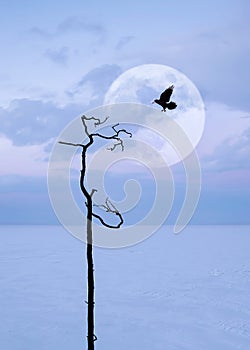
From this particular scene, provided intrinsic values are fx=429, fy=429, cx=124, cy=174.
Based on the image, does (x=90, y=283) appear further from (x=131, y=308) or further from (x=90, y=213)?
(x=131, y=308)

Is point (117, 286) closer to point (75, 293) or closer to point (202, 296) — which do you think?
point (75, 293)

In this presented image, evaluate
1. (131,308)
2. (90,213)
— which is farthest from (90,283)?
(131,308)

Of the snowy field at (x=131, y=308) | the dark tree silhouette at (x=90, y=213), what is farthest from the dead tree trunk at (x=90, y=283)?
the snowy field at (x=131, y=308)

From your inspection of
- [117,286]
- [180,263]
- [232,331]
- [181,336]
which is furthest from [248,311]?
[180,263]

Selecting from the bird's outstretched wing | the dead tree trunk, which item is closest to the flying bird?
the bird's outstretched wing

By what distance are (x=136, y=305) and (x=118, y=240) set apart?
11.2m

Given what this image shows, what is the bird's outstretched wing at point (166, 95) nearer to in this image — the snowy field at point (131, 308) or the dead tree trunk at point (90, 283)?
the dead tree trunk at point (90, 283)

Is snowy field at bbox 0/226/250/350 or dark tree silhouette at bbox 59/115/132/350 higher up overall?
dark tree silhouette at bbox 59/115/132/350

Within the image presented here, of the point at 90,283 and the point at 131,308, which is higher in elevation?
the point at 90,283

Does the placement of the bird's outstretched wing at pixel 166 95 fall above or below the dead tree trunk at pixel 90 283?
above

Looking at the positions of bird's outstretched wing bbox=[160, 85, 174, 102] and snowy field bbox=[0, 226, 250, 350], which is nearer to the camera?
bird's outstretched wing bbox=[160, 85, 174, 102]

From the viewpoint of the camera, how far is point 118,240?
1284mm

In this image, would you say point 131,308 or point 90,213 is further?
point 131,308

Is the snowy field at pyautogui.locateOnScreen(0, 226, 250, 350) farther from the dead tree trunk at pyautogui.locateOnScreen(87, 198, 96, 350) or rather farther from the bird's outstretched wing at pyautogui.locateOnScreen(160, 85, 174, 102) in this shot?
the bird's outstretched wing at pyautogui.locateOnScreen(160, 85, 174, 102)
